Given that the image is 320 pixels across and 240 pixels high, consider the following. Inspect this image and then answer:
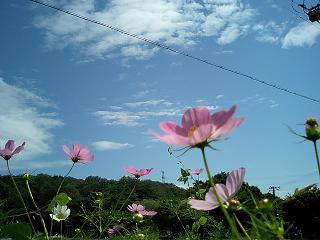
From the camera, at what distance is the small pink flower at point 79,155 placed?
5.26 feet

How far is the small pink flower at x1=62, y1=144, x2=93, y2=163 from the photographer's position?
1.60 meters

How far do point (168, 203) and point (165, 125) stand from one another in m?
2.42

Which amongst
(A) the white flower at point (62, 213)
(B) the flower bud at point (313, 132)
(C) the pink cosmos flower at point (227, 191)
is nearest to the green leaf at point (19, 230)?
(A) the white flower at point (62, 213)

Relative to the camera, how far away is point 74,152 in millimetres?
1605

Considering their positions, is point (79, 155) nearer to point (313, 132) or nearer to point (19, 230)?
point (19, 230)

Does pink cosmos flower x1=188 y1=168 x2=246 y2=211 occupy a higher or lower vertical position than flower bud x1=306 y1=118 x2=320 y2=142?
lower

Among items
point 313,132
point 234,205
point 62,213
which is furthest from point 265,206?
point 62,213

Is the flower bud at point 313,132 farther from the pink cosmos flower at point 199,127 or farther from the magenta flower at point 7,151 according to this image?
the magenta flower at point 7,151

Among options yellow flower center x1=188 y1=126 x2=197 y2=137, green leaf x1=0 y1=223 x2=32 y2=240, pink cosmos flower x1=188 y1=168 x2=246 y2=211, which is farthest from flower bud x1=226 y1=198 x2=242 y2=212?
green leaf x1=0 y1=223 x2=32 y2=240

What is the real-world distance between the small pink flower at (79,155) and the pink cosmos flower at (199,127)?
0.97 meters

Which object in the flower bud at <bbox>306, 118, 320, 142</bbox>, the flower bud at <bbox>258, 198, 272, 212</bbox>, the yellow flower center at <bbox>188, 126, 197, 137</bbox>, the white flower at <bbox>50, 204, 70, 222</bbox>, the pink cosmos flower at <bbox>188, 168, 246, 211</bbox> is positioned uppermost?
the flower bud at <bbox>306, 118, 320, 142</bbox>

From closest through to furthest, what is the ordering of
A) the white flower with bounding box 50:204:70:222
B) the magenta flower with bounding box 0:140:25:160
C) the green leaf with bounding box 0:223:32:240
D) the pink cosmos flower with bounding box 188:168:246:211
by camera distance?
the pink cosmos flower with bounding box 188:168:246:211 → the green leaf with bounding box 0:223:32:240 → the magenta flower with bounding box 0:140:25:160 → the white flower with bounding box 50:204:70:222

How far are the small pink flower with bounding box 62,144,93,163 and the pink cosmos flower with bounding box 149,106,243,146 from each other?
3.19ft

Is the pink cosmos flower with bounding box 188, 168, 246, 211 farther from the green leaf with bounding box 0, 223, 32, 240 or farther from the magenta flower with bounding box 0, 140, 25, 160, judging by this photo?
the magenta flower with bounding box 0, 140, 25, 160
